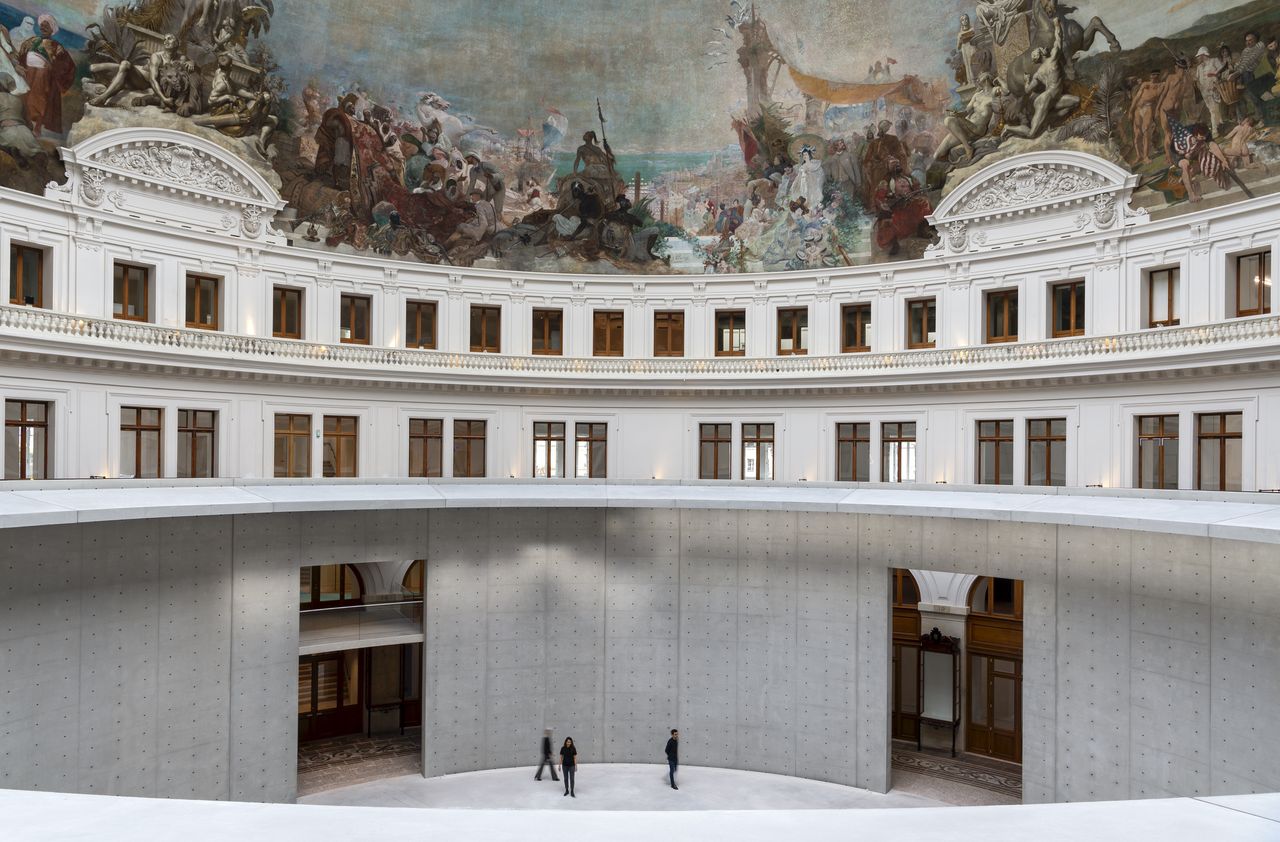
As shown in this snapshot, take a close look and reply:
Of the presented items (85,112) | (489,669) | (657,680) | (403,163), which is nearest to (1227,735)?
(657,680)

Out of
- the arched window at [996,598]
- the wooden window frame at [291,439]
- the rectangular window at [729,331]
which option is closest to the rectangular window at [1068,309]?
the arched window at [996,598]

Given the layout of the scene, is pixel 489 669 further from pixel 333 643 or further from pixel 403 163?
pixel 403 163

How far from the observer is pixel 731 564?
2577 cm

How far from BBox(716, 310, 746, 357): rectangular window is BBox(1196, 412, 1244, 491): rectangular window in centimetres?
1477

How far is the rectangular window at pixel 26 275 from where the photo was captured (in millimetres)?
24500

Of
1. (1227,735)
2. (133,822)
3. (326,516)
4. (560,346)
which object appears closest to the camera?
(133,822)

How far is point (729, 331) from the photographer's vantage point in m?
33.0

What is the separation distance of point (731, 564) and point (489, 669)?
25.1 ft

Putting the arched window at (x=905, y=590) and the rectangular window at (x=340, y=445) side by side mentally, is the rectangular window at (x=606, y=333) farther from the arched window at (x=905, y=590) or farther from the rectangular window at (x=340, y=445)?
the arched window at (x=905, y=590)

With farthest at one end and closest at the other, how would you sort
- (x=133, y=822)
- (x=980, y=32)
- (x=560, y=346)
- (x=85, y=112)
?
(x=560, y=346), (x=980, y=32), (x=85, y=112), (x=133, y=822)

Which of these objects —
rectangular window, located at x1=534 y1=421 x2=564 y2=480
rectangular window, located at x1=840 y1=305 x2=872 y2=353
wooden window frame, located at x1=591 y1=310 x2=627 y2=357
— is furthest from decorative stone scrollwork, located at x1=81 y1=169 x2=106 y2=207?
rectangular window, located at x1=840 y1=305 x2=872 y2=353

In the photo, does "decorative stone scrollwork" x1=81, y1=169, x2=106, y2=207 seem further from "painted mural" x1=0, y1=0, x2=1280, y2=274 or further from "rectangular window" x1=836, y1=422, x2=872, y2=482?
"rectangular window" x1=836, y1=422, x2=872, y2=482

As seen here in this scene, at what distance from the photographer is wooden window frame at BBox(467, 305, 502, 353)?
106ft

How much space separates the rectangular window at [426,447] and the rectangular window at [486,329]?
10.6 ft
